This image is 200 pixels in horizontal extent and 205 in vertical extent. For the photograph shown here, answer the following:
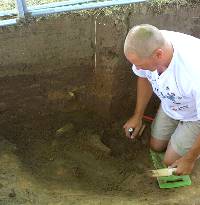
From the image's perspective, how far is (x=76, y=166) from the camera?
3557 millimetres

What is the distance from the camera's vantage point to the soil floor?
318 cm

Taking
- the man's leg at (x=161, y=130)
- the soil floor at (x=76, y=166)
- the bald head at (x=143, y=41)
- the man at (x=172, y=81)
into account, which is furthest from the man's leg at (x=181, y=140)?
the bald head at (x=143, y=41)

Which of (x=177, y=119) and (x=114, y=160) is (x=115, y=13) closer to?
(x=177, y=119)

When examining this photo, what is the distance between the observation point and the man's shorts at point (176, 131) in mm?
3346

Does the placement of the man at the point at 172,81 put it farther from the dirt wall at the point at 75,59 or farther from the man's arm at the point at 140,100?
the dirt wall at the point at 75,59

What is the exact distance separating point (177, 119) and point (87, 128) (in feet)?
3.07

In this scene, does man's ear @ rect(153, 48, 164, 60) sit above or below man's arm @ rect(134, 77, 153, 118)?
above

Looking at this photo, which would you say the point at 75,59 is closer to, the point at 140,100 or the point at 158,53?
the point at 140,100

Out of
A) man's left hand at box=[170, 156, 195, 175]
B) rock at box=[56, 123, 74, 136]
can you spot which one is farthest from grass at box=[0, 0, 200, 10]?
man's left hand at box=[170, 156, 195, 175]

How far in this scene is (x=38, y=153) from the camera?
3.66 metres

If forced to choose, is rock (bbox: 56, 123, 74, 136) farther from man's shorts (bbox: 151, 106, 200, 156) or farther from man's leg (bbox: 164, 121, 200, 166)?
man's leg (bbox: 164, 121, 200, 166)

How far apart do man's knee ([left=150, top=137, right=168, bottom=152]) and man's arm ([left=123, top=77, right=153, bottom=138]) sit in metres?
0.31

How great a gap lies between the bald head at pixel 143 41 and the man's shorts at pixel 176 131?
92 centimetres

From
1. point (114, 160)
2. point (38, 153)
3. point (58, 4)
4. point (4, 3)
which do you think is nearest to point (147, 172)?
point (114, 160)
